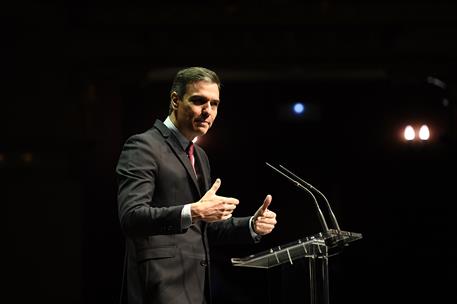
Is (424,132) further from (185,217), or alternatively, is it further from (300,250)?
(185,217)

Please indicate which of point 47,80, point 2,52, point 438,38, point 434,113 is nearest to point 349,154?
point 434,113

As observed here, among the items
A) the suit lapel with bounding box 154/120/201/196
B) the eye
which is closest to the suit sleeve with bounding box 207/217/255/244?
the suit lapel with bounding box 154/120/201/196

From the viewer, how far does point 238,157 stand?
4656 mm

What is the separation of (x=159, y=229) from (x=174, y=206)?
99 millimetres

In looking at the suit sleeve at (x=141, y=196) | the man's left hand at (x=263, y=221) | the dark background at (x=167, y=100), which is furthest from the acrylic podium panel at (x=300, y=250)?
the dark background at (x=167, y=100)

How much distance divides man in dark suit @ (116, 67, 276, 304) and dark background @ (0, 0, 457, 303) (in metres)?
2.38

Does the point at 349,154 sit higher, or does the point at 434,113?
the point at 434,113

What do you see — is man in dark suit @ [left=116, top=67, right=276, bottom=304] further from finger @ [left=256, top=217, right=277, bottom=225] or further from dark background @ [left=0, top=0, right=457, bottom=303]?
dark background @ [left=0, top=0, right=457, bottom=303]

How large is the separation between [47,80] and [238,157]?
155 centimetres

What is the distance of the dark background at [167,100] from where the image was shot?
14.7ft

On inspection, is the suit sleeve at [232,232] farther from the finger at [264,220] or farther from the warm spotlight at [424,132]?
the warm spotlight at [424,132]

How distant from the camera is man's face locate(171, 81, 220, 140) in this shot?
6.77 feet

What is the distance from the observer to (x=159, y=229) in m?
1.79

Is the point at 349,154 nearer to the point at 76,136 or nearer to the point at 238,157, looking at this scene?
the point at 238,157
